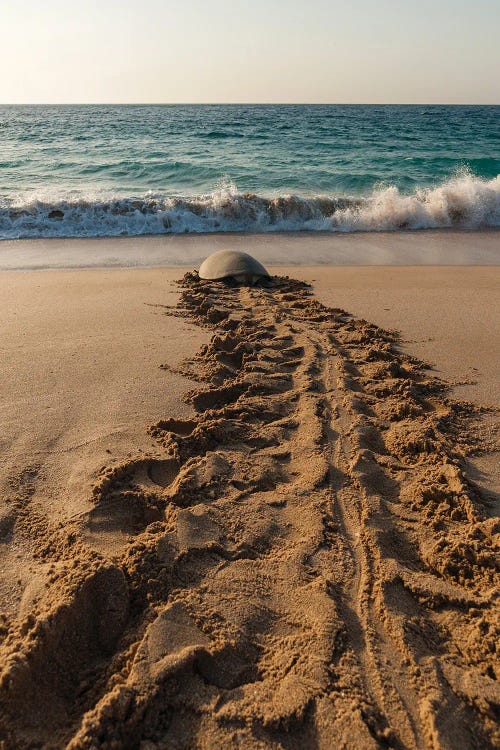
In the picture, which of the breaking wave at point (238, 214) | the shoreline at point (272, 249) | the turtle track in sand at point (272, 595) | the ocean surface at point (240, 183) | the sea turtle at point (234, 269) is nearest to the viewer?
the turtle track in sand at point (272, 595)

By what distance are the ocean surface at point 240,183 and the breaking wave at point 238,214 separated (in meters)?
0.02

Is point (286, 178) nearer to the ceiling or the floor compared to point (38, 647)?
nearer to the ceiling

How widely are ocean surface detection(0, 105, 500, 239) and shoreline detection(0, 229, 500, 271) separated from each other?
20.0 inches

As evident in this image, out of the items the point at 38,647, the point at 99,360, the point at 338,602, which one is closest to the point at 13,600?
the point at 38,647

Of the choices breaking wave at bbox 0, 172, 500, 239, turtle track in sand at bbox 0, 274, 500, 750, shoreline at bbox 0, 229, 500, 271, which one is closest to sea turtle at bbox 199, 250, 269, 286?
shoreline at bbox 0, 229, 500, 271

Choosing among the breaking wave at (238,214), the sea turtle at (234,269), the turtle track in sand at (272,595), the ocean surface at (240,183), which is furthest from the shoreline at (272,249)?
the turtle track in sand at (272,595)

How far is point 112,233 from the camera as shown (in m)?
8.59

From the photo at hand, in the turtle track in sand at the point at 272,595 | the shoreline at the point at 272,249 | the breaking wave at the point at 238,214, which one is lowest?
the turtle track in sand at the point at 272,595

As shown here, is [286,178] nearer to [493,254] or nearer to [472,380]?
[493,254]

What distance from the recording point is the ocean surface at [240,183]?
29.5ft

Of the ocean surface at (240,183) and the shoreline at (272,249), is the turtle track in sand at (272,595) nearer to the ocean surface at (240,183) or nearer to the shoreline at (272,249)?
the shoreline at (272,249)

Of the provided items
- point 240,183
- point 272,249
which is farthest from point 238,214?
point 240,183

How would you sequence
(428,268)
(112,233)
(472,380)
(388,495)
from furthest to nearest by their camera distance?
(112,233) < (428,268) < (472,380) < (388,495)

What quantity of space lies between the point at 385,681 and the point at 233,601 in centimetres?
53
